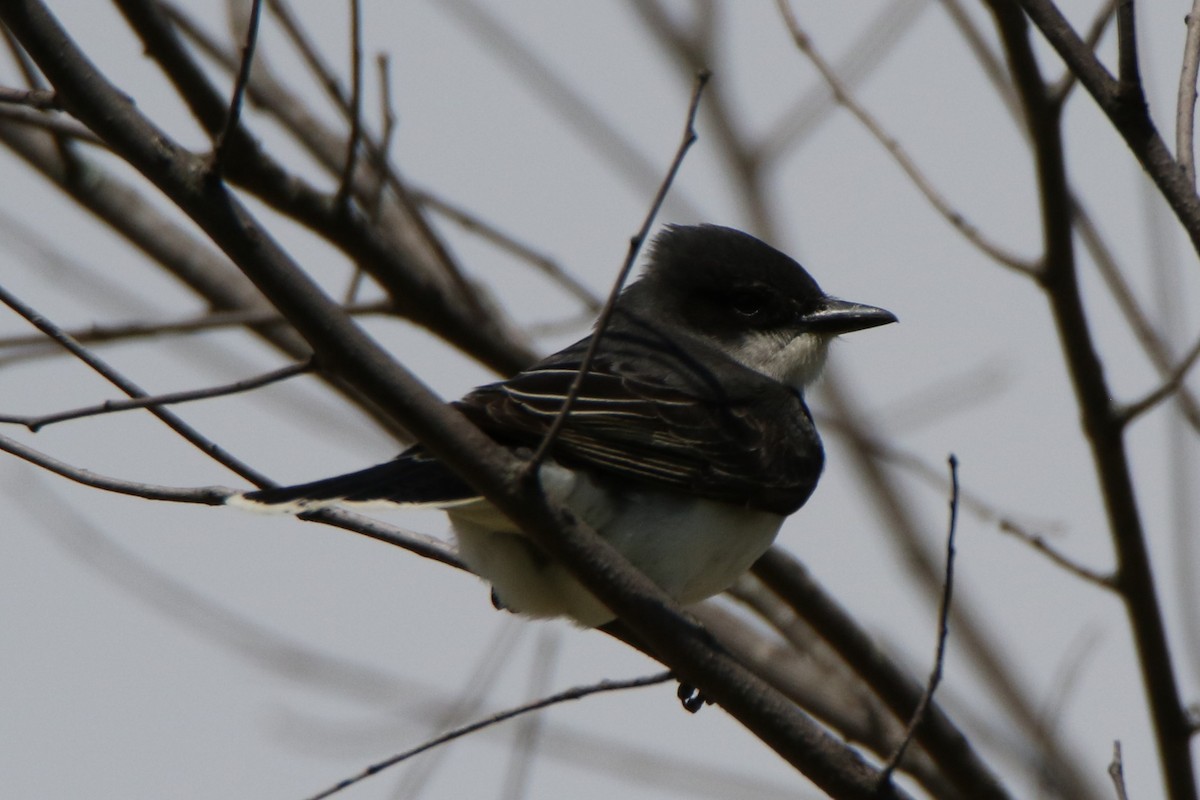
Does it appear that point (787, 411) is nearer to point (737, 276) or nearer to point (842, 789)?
point (737, 276)

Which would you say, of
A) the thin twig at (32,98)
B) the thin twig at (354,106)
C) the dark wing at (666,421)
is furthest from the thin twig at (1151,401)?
the thin twig at (32,98)

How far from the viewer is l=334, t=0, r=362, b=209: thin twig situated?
3.45 m

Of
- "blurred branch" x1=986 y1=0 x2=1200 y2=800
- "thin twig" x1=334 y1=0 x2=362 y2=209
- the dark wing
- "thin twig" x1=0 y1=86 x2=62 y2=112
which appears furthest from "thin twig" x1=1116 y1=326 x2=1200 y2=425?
"thin twig" x1=0 y1=86 x2=62 y2=112

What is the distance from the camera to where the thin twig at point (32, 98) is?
117 inches

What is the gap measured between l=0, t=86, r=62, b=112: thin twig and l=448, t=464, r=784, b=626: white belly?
1616mm

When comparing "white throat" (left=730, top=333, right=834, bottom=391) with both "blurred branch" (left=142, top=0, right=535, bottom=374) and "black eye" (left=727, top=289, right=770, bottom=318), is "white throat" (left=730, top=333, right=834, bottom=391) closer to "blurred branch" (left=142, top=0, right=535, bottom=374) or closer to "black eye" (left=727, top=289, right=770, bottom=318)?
"black eye" (left=727, top=289, right=770, bottom=318)

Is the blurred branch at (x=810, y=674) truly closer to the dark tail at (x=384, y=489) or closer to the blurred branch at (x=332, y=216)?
the blurred branch at (x=332, y=216)

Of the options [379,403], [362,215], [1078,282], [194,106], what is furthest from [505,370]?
[379,403]

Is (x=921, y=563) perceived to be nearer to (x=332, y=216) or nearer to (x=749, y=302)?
(x=749, y=302)

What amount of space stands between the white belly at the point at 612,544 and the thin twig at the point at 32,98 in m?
1.62

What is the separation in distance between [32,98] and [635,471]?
200 centimetres

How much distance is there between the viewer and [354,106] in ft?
12.6

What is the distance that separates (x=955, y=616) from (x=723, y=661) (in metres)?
3.19

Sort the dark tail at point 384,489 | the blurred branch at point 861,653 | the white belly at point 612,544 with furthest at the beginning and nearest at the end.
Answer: the blurred branch at point 861,653, the white belly at point 612,544, the dark tail at point 384,489
